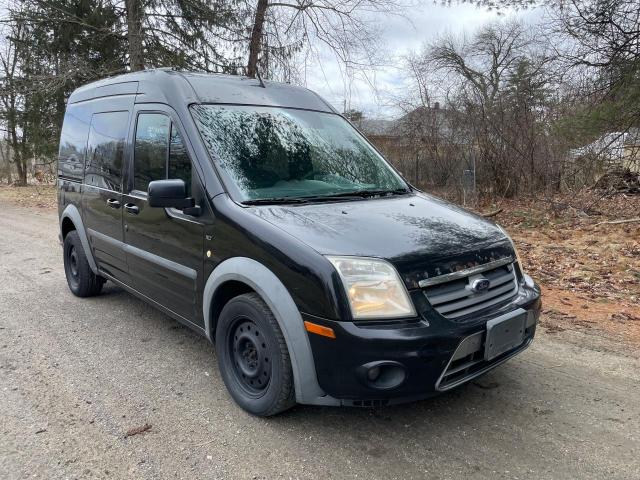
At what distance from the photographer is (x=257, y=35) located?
14.2m

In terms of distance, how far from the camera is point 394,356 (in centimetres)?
255

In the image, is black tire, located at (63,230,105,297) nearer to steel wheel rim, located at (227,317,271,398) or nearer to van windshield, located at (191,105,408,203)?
van windshield, located at (191,105,408,203)

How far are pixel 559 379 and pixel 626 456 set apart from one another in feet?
2.99

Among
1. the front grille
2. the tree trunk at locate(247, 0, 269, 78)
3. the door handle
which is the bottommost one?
the front grille

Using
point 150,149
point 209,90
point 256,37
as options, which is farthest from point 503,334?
point 256,37

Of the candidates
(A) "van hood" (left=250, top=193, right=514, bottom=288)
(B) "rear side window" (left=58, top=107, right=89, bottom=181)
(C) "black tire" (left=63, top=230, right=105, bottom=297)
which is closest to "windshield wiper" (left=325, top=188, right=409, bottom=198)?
(A) "van hood" (left=250, top=193, right=514, bottom=288)

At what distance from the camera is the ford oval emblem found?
2.87m

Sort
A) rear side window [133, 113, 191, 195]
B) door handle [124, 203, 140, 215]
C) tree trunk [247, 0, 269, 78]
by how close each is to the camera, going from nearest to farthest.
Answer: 1. rear side window [133, 113, 191, 195]
2. door handle [124, 203, 140, 215]
3. tree trunk [247, 0, 269, 78]

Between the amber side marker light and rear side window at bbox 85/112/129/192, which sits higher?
rear side window at bbox 85/112/129/192

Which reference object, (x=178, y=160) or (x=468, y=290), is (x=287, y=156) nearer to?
(x=178, y=160)

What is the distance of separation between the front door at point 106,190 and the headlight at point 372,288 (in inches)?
101

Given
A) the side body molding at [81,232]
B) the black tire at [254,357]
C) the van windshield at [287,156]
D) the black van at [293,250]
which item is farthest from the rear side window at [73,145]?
the black tire at [254,357]

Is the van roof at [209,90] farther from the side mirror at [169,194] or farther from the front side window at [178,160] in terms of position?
the side mirror at [169,194]

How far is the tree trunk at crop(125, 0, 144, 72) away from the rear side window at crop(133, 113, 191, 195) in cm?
1236
